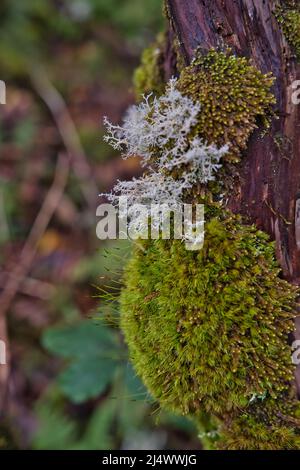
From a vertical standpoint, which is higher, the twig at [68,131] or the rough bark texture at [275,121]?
the twig at [68,131]

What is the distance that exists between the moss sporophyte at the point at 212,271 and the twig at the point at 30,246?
2.30 meters

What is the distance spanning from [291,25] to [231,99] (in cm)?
27

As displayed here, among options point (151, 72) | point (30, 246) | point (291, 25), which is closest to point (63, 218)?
point (30, 246)

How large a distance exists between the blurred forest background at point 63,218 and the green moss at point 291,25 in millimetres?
1546

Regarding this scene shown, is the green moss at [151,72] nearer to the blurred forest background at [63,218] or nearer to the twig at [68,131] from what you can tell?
the blurred forest background at [63,218]

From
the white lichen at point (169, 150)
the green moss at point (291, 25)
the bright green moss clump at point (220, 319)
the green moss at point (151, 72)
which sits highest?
the green moss at point (151, 72)

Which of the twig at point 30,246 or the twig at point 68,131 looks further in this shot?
the twig at point 68,131

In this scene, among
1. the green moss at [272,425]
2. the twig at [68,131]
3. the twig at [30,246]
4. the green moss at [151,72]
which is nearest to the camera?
the green moss at [272,425]

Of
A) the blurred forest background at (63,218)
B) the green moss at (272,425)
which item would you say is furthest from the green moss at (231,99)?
the blurred forest background at (63,218)

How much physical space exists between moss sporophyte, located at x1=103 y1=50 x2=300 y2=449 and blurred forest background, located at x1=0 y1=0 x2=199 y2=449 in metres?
1.02

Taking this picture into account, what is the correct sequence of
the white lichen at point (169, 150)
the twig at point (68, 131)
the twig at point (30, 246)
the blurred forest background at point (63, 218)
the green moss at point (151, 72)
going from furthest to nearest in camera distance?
1. the twig at point (68, 131)
2. the twig at point (30, 246)
3. the blurred forest background at point (63, 218)
4. the green moss at point (151, 72)
5. the white lichen at point (169, 150)

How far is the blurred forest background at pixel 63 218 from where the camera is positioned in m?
2.61

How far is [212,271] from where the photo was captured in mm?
1172
